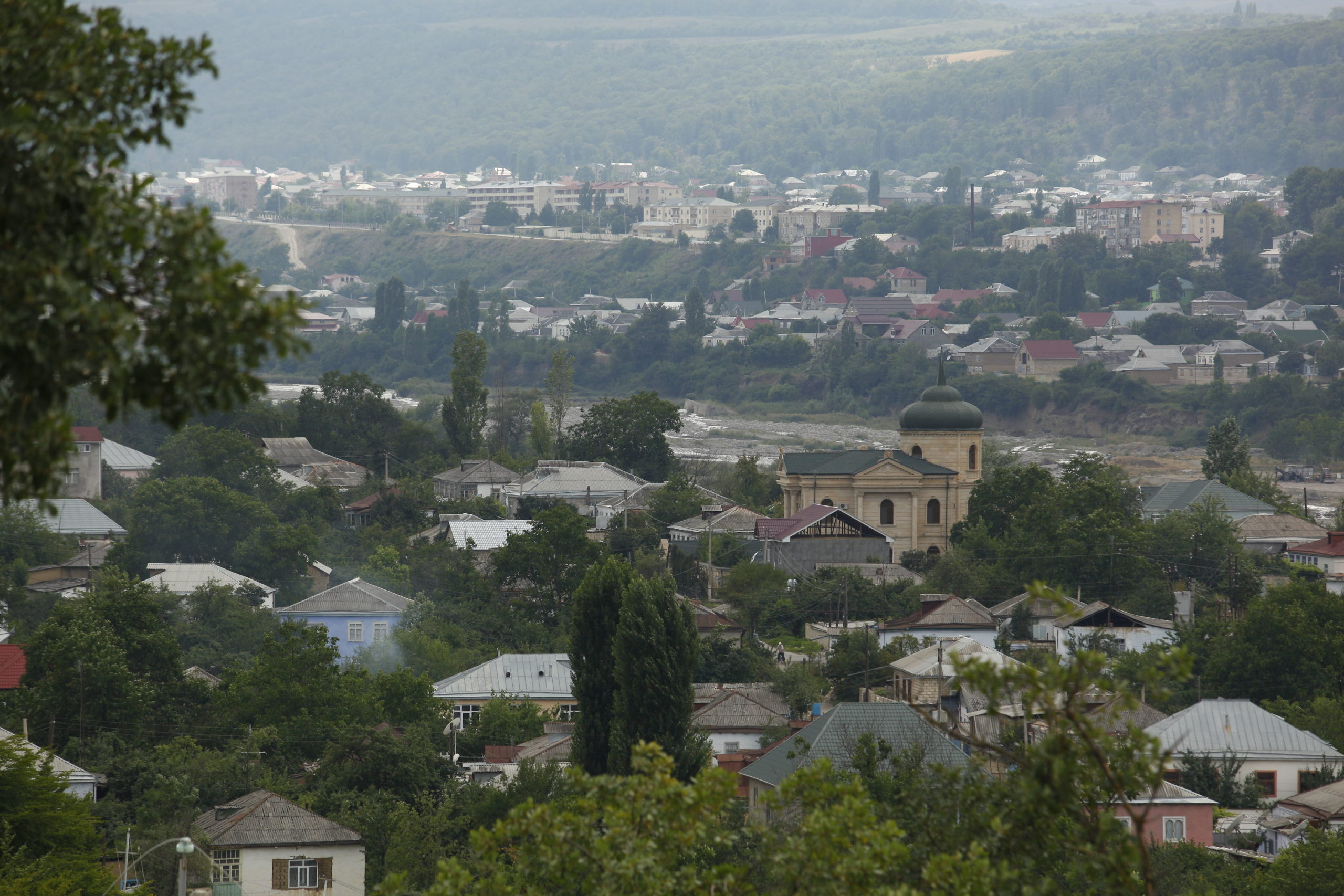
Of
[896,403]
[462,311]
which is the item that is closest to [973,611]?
[896,403]

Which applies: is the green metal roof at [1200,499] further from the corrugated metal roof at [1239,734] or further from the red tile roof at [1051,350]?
the red tile roof at [1051,350]

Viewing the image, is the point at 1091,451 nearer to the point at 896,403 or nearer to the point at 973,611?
the point at 896,403

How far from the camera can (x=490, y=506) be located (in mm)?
61688

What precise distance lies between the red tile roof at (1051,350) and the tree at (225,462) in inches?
2398

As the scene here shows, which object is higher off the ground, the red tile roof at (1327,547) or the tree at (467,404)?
the tree at (467,404)

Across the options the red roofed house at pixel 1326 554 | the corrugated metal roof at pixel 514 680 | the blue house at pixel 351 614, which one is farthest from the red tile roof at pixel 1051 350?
the corrugated metal roof at pixel 514 680

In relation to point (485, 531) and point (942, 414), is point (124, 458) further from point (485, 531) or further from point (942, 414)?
point (942, 414)

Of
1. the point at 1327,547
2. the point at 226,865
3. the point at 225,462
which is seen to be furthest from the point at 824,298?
the point at 226,865

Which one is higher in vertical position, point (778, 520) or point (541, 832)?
point (541, 832)

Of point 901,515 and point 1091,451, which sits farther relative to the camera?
point 1091,451

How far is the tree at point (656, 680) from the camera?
30.0 meters

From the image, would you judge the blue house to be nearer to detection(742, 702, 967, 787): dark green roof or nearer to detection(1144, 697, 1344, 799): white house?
detection(742, 702, 967, 787): dark green roof

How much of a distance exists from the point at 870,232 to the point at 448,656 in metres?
126

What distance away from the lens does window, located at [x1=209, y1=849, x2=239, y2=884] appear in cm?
2606
